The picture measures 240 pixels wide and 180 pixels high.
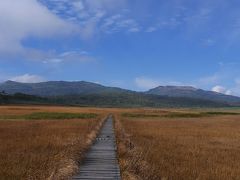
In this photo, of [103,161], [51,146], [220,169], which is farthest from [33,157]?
[220,169]

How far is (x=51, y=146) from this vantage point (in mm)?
27047

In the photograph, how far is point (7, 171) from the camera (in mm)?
16312

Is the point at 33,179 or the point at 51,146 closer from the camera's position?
the point at 33,179

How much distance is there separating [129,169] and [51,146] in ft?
40.7

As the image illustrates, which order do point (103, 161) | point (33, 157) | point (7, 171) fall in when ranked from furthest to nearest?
1. point (33, 157)
2. point (103, 161)
3. point (7, 171)

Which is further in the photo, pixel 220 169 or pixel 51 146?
pixel 51 146

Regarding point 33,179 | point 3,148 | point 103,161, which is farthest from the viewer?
point 3,148

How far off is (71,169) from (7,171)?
8.18 ft

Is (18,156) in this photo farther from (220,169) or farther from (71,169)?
(220,169)

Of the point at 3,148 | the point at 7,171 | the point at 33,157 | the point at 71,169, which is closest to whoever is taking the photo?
the point at 71,169

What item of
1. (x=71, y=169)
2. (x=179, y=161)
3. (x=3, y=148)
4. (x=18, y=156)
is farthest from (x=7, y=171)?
(x=3, y=148)

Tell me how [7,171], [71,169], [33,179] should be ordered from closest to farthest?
[33,179]
[71,169]
[7,171]

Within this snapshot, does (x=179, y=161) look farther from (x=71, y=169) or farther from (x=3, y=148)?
(x=3, y=148)

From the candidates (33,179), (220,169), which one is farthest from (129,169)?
(220,169)
